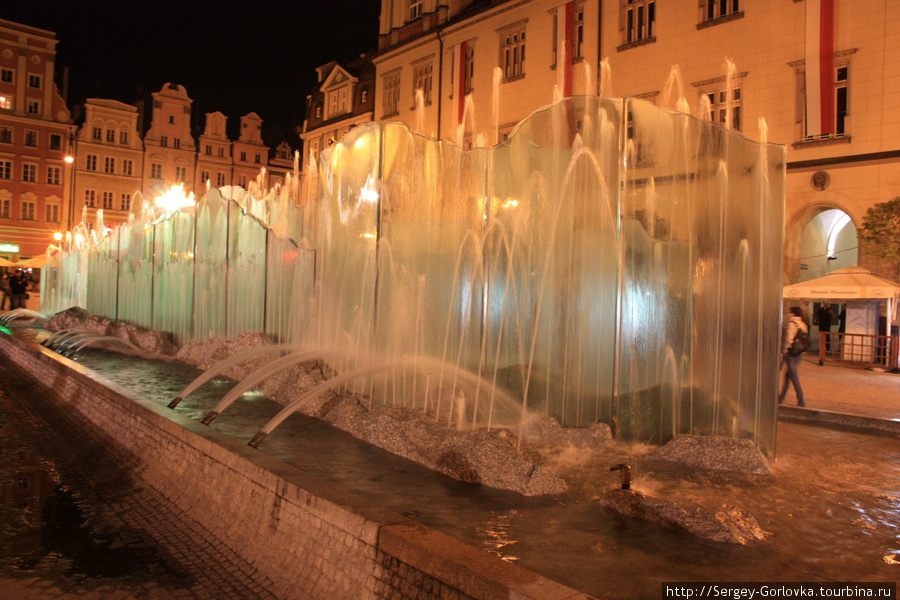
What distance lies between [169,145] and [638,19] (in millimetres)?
42302

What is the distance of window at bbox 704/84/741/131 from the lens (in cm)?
1975

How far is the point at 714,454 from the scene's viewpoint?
642cm

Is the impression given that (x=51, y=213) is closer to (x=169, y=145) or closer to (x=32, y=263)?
(x=32, y=263)

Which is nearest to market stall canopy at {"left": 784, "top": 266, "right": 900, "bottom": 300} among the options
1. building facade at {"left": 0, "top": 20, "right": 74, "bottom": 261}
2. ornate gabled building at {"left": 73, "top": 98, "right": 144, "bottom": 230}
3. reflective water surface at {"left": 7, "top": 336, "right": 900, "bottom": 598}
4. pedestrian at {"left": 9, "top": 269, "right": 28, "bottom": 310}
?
reflective water surface at {"left": 7, "top": 336, "right": 900, "bottom": 598}

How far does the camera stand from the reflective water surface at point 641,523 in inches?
152

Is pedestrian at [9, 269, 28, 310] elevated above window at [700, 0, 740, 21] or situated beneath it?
situated beneath

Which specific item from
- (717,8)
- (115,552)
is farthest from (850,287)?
(115,552)

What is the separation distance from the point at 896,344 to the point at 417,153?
13.0 meters

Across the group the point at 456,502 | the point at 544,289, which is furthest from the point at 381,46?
the point at 456,502

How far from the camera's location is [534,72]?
25.2m

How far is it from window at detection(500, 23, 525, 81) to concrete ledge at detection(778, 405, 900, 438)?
64.1ft

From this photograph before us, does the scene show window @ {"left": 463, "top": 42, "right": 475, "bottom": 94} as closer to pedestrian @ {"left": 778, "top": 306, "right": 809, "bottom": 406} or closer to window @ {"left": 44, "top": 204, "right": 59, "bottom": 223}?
pedestrian @ {"left": 778, "top": 306, "right": 809, "bottom": 406}

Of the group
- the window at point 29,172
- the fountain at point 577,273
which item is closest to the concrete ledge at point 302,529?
the fountain at point 577,273

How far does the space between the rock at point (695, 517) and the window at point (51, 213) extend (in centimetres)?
5341
